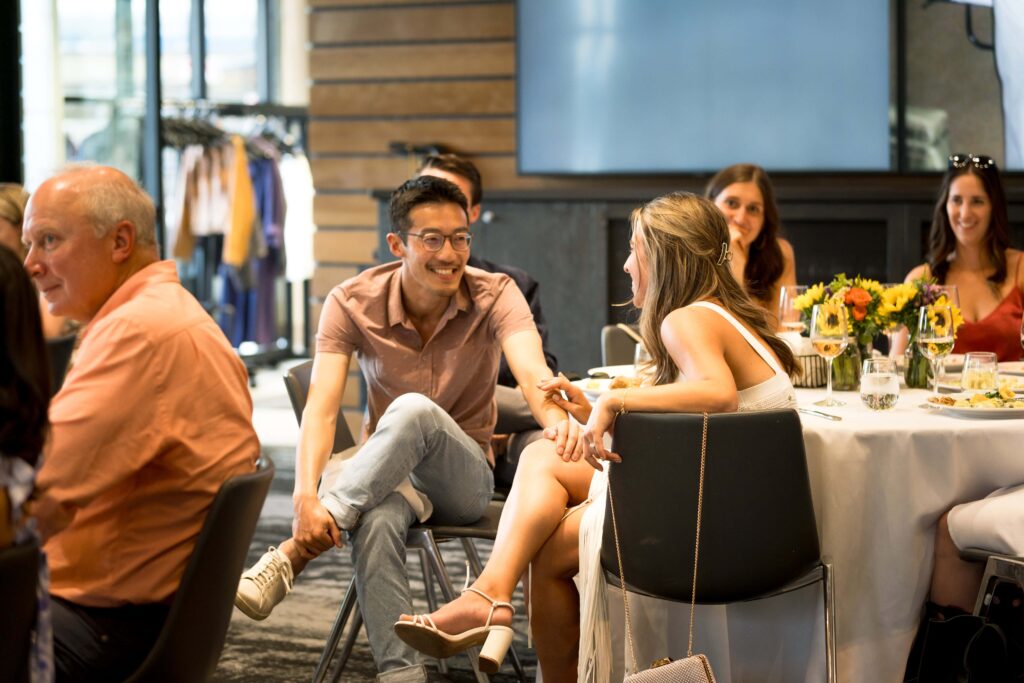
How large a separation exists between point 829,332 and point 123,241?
1.73 metres

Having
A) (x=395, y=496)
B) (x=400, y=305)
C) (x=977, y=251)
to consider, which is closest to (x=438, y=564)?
(x=395, y=496)

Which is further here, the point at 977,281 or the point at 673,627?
the point at 977,281

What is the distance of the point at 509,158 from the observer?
22.7ft

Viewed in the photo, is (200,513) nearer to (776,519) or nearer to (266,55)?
(776,519)

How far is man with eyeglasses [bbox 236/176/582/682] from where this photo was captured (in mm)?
2885

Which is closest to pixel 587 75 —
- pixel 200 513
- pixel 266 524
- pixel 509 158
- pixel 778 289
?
pixel 509 158

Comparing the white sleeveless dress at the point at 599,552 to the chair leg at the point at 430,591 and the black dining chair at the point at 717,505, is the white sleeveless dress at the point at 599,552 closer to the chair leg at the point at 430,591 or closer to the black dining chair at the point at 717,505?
the black dining chair at the point at 717,505

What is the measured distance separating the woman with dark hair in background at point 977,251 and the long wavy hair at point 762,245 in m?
0.48

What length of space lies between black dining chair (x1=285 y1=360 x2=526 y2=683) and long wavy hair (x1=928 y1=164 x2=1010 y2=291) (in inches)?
84.6

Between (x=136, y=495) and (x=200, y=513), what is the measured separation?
112 mm

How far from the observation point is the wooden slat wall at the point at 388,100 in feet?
22.7

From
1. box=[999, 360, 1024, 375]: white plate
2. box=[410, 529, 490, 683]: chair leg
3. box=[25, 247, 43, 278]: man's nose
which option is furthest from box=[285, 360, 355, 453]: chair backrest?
box=[999, 360, 1024, 375]: white plate

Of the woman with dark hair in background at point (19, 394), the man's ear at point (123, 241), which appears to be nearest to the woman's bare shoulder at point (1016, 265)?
the man's ear at point (123, 241)

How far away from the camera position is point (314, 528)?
289 cm
